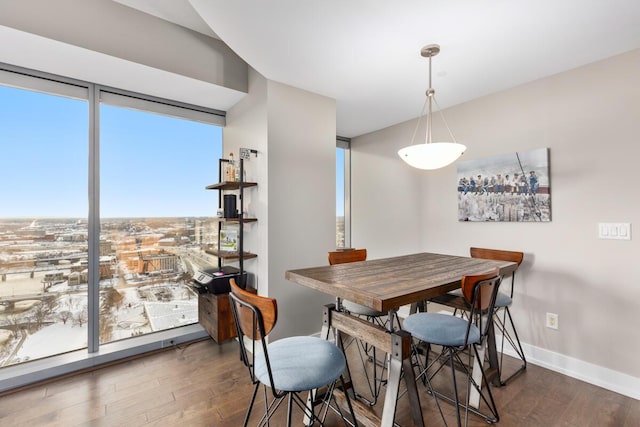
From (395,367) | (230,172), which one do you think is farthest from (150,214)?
(395,367)

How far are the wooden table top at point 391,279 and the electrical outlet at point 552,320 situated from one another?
78 cm

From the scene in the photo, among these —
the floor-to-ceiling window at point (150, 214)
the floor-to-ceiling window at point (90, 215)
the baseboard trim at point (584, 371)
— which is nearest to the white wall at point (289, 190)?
the floor-to-ceiling window at point (150, 214)

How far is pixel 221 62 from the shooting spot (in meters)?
2.67

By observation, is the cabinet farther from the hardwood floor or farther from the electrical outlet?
the electrical outlet

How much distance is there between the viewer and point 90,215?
8.13 feet

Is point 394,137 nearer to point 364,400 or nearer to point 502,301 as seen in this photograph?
point 502,301

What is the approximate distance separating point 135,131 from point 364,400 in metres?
3.04

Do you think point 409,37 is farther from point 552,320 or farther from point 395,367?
point 552,320

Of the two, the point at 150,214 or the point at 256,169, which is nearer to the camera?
the point at 256,169

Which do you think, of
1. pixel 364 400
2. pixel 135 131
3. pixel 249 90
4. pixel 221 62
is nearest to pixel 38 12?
pixel 135 131

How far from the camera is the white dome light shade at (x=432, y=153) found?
1.91m

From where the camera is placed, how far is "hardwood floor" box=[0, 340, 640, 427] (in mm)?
1774

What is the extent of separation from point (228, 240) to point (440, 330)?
2129 mm

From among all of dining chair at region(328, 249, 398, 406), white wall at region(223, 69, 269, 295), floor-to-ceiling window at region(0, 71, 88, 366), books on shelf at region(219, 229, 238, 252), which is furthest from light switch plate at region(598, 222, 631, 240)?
floor-to-ceiling window at region(0, 71, 88, 366)
